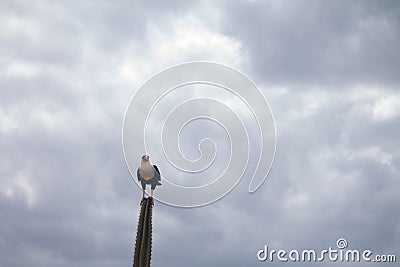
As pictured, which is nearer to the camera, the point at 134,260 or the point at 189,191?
the point at 134,260

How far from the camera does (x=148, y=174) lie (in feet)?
147

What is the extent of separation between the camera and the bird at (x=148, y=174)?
147 feet

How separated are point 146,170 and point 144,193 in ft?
5.30

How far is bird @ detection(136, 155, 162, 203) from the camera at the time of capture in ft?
147

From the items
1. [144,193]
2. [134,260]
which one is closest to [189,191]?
[144,193]

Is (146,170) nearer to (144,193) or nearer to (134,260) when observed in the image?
(144,193)

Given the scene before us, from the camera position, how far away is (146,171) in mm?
44875

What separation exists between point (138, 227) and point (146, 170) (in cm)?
376

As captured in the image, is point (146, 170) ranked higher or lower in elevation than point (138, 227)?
higher

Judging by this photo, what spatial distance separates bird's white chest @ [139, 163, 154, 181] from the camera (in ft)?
147

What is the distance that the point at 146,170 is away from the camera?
44875mm

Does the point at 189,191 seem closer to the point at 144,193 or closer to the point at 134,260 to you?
the point at 144,193

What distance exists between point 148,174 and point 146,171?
237 millimetres

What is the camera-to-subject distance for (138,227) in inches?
1721
